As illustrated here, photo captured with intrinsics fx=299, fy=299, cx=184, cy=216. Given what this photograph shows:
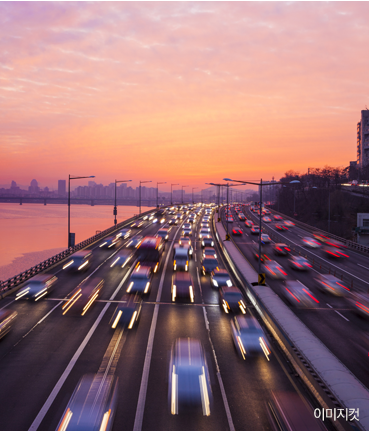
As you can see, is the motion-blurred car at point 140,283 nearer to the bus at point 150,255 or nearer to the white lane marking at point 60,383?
the white lane marking at point 60,383

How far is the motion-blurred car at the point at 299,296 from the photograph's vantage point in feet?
76.5

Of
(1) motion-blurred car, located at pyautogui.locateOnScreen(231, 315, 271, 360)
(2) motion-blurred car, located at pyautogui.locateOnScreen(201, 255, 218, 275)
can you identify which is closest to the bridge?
(1) motion-blurred car, located at pyautogui.locateOnScreen(231, 315, 271, 360)

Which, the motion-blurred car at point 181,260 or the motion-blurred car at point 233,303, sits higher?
the motion-blurred car at point 181,260

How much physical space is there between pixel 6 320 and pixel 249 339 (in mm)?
14247

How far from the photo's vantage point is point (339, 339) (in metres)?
17.6

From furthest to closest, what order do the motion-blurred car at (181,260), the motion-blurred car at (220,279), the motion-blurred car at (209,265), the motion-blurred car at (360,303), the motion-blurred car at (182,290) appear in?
the motion-blurred car at (181,260) < the motion-blurred car at (209,265) < the motion-blurred car at (220,279) < the motion-blurred car at (182,290) < the motion-blurred car at (360,303)

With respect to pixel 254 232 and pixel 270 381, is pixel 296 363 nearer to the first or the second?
pixel 270 381

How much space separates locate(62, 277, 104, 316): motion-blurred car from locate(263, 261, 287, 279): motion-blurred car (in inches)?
671

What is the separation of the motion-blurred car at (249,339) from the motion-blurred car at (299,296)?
343 inches

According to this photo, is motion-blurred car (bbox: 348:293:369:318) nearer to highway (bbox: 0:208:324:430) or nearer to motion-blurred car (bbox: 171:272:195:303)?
highway (bbox: 0:208:324:430)

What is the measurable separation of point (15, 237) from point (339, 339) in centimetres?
9580

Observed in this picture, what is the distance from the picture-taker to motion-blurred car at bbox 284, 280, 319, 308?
23.3m

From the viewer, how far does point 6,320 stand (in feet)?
58.9

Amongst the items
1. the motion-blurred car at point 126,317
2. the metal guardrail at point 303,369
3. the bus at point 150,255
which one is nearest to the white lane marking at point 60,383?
the motion-blurred car at point 126,317
